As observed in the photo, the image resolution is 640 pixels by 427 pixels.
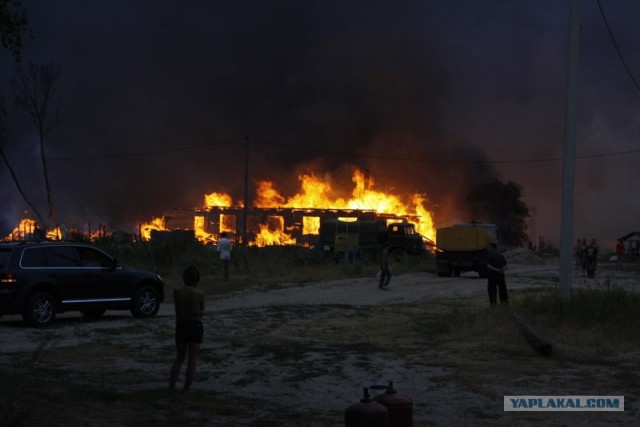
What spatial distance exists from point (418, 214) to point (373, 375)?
5793cm

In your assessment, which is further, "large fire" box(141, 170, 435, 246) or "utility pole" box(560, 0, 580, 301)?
"large fire" box(141, 170, 435, 246)

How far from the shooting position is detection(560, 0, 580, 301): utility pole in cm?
1764

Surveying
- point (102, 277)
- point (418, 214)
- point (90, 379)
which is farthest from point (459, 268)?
point (418, 214)

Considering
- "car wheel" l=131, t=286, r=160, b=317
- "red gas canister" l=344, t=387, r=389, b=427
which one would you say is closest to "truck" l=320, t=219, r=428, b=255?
"car wheel" l=131, t=286, r=160, b=317

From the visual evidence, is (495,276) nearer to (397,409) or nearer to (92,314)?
(92,314)

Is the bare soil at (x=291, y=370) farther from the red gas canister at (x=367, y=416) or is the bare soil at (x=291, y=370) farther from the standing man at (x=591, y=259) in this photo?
the standing man at (x=591, y=259)

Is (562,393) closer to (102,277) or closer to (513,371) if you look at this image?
(513,371)

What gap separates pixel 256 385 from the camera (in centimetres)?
1152

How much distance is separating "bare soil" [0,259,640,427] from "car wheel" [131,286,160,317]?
0.26 metres

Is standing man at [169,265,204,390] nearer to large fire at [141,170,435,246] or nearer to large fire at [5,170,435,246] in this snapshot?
large fire at [5,170,435,246]

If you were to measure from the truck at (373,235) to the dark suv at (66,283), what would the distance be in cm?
2497

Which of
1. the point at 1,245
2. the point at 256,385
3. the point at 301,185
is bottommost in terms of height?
the point at 256,385

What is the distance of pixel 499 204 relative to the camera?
72.7m

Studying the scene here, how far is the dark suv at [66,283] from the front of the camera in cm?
1691
